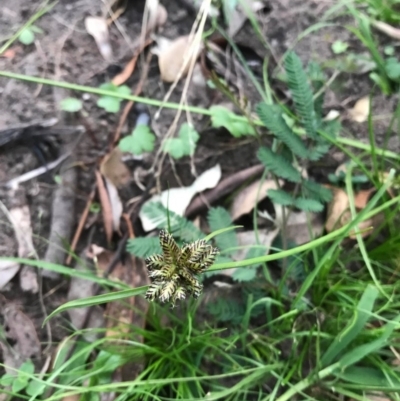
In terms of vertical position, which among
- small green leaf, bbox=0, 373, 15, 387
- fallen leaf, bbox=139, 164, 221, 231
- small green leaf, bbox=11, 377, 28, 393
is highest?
fallen leaf, bbox=139, 164, 221, 231

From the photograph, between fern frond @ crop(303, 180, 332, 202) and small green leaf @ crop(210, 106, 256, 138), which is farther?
small green leaf @ crop(210, 106, 256, 138)

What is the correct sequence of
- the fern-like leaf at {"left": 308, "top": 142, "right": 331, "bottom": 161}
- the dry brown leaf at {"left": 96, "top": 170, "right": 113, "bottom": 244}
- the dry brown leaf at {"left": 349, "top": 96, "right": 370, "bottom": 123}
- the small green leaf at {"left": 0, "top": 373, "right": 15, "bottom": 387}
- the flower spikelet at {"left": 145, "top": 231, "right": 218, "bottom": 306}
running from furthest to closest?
1. the dry brown leaf at {"left": 349, "top": 96, "right": 370, "bottom": 123}
2. the dry brown leaf at {"left": 96, "top": 170, "right": 113, "bottom": 244}
3. the fern-like leaf at {"left": 308, "top": 142, "right": 331, "bottom": 161}
4. the small green leaf at {"left": 0, "top": 373, "right": 15, "bottom": 387}
5. the flower spikelet at {"left": 145, "top": 231, "right": 218, "bottom": 306}

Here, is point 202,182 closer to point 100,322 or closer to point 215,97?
point 215,97

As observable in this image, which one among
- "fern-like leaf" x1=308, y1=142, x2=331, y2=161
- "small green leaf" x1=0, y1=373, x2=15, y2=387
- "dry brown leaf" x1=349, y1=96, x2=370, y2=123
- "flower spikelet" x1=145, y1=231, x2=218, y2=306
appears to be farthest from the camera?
"dry brown leaf" x1=349, y1=96, x2=370, y2=123

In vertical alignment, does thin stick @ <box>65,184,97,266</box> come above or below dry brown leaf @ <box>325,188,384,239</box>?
above

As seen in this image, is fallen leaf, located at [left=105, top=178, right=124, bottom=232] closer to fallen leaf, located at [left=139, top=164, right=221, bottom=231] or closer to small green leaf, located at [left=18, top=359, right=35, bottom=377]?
fallen leaf, located at [left=139, top=164, right=221, bottom=231]

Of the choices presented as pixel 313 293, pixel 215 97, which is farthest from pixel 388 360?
pixel 215 97

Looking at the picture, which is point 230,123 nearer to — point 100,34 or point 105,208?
point 105,208

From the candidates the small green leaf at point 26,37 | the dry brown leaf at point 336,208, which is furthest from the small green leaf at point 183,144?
the small green leaf at point 26,37

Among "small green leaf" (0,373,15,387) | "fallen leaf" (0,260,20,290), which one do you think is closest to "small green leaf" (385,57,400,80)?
"fallen leaf" (0,260,20,290)
